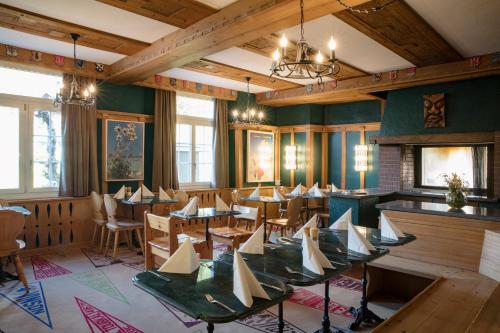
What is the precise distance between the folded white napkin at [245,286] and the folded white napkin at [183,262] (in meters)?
0.42

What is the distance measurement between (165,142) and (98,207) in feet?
5.95

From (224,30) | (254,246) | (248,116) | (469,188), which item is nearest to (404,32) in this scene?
(224,30)

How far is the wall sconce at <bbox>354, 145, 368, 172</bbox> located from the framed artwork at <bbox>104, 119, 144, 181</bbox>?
4560 millimetres

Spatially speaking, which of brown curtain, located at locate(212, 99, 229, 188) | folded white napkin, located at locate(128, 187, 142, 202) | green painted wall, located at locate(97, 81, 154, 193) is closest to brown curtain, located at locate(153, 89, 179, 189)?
green painted wall, located at locate(97, 81, 154, 193)

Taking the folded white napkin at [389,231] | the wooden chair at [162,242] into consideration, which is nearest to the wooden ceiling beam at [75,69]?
the wooden chair at [162,242]

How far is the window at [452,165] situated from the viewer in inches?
222

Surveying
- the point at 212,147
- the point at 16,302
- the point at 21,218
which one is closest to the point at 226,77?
the point at 212,147

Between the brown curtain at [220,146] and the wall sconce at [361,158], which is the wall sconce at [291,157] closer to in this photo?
the wall sconce at [361,158]

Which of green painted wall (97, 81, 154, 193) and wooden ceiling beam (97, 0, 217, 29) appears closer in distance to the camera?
wooden ceiling beam (97, 0, 217, 29)

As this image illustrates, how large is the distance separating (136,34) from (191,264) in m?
3.39

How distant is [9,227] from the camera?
349cm

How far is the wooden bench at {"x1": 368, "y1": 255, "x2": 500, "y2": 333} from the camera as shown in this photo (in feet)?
6.75

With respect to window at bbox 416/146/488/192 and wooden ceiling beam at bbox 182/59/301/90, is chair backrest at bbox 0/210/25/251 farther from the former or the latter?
window at bbox 416/146/488/192

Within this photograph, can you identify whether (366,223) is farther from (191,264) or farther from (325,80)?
(191,264)
